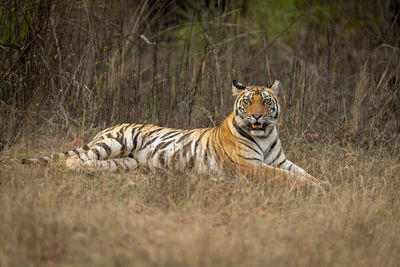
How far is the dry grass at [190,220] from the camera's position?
9.58 ft

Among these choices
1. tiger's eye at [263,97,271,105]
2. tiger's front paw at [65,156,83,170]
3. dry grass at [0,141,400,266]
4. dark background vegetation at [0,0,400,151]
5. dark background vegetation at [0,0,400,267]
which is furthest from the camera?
dark background vegetation at [0,0,400,151]

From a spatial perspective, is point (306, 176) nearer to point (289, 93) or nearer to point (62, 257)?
point (289, 93)

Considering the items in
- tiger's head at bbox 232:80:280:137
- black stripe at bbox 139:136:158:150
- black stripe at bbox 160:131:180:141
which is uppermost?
tiger's head at bbox 232:80:280:137

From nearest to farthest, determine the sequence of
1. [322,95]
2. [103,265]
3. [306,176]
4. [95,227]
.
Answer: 1. [103,265]
2. [95,227]
3. [306,176]
4. [322,95]

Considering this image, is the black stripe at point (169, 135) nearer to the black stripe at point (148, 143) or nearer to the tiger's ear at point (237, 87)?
the black stripe at point (148, 143)

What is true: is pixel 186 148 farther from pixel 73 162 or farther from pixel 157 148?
pixel 73 162

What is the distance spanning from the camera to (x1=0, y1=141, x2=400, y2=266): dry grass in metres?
2.92

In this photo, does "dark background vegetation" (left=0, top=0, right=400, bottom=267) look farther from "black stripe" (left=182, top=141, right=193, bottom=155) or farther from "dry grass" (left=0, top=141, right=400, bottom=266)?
"black stripe" (left=182, top=141, right=193, bottom=155)

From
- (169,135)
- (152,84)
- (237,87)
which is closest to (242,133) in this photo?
(237,87)

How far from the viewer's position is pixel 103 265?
2.74 m

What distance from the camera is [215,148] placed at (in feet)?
18.4

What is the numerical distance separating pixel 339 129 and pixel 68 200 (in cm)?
426

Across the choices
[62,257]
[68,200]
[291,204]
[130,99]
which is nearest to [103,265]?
[62,257]

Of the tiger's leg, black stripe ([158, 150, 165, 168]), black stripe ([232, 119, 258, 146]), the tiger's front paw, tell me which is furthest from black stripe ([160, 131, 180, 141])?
the tiger's front paw
